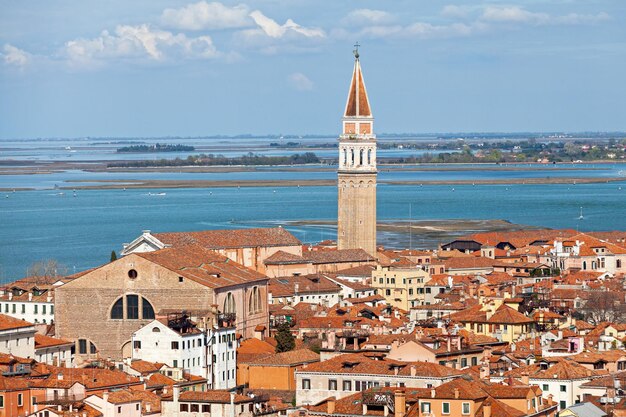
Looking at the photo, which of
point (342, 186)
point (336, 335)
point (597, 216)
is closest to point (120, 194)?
point (597, 216)

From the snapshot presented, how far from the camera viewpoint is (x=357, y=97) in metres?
80.2

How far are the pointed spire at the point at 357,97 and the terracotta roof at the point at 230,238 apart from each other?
12.4m

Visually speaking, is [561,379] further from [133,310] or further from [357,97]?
[357,97]

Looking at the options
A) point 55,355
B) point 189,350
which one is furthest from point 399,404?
point 55,355

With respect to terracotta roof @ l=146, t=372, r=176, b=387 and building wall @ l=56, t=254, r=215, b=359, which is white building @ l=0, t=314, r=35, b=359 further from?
terracotta roof @ l=146, t=372, r=176, b=387

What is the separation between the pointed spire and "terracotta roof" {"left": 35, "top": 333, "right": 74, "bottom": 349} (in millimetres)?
33484

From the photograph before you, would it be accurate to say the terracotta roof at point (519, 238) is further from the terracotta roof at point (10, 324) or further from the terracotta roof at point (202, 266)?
the terracotta roof at point (10, 324)

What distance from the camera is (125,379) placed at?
3744cm

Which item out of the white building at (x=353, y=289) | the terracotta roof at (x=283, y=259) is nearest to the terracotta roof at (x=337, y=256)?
the terracotta roof at (x=283, y=259)

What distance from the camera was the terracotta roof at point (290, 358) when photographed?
41.5 m

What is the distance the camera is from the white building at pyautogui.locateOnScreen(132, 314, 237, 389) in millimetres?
43062

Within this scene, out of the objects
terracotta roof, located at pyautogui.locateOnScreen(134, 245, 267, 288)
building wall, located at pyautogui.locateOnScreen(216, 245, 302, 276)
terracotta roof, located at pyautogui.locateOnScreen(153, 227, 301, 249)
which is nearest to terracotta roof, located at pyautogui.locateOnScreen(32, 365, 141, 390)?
terracotta roof, located at pyautogui.locateOnScreen(134, 245, 267, 288)

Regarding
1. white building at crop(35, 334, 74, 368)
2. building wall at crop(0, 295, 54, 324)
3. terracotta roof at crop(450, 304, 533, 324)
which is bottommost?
building wall at crop(0, 295, 54, 324)

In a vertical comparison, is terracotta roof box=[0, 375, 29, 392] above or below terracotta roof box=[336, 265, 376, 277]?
above
